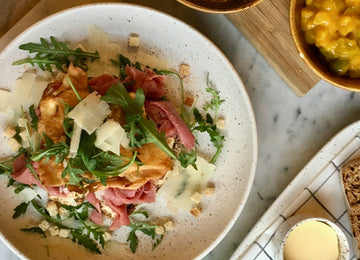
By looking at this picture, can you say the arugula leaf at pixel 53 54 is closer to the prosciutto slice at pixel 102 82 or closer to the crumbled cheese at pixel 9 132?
the prosciutto slice at pixel 102 82

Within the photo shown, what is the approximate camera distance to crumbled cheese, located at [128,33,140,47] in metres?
2.24

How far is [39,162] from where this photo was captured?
214 centimetres

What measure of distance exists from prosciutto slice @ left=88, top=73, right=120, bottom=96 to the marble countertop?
0.43m

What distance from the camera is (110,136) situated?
6.57ft

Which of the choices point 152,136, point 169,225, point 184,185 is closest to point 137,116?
point 152,136

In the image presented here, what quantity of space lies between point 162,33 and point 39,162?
2.53 feet

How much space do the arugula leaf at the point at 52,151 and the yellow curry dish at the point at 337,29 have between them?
3.48 ft

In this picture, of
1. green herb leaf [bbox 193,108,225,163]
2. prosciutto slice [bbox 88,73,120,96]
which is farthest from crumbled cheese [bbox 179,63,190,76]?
prosciutto slice [bbox 88,73,120,96]

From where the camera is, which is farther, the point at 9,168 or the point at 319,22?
the point at 9,168

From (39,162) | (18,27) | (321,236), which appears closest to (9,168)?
(39,162)

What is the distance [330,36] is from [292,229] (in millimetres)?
859

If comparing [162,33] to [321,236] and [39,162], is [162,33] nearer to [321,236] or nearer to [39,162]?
[39,162]

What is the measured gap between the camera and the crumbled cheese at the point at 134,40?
224 centimetres

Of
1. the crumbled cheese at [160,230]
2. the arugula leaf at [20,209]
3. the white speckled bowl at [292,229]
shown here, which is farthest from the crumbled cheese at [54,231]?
the white speckled bowl at [292,229]
